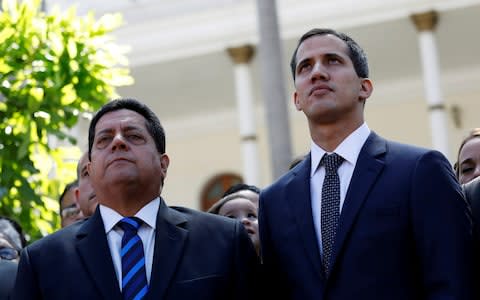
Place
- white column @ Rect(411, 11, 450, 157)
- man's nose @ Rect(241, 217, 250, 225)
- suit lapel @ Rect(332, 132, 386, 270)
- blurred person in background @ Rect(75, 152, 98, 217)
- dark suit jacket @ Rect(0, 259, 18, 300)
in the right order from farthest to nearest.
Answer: white column @ Rect(411, 11, 450, 157) < blurred person in background @ Rect(75, 152, 98, 217) < man's nose @ Rect(241, 217, 250, 225) < dark suit jacket @ Rect(0, 259, 18, 300) < suit lapel @ Rect(332, 132, 386, 270)

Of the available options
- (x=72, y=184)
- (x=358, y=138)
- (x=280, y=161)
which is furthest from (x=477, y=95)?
(x=358, y=138)

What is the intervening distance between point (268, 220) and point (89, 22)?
3.39 metres

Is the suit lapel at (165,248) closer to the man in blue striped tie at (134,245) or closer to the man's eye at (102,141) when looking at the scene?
the man in blue striped tie at (134,245)

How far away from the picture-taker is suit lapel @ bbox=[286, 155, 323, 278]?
3900 millimetres

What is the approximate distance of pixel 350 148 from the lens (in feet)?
13.3

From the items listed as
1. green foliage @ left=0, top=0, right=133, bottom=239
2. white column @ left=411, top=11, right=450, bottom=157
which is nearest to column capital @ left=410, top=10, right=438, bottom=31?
white column @ left=411, top=11, right=450, bottom=157

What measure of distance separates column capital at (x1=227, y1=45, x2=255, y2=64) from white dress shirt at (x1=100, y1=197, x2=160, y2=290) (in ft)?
47.3

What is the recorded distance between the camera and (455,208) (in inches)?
148

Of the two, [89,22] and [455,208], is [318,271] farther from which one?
[89,22]

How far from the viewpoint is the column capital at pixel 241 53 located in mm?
18422

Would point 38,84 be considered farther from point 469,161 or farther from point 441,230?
point 441,230

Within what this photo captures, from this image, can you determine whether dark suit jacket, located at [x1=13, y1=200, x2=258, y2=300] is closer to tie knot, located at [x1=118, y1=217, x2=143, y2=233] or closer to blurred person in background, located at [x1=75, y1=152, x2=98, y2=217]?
tie knot, located at [x1=118, y1=217, x2=143, y2=233]

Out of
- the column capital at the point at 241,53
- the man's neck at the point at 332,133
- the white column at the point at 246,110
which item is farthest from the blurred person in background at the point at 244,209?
the column capital at the point at 241,53

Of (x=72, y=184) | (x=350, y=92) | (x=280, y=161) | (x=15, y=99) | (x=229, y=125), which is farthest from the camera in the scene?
(x=229, y=125)
